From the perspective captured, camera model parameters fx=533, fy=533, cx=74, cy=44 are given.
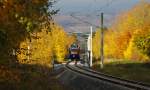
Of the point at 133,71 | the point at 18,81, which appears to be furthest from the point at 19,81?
the point at 133,71

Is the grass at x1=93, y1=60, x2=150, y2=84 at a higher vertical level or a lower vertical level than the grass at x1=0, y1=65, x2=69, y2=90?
lower

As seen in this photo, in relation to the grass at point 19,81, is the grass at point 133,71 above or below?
below

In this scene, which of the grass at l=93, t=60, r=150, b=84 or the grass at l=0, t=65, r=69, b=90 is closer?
the grass at l=0, t=65, r=69, b=90

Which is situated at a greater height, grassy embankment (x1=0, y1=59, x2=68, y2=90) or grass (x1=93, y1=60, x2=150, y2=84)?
grassy embankment (x1=0, y1=59, x2=68, y2=90)

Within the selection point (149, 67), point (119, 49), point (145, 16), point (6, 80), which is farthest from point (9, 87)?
point (119, 49)

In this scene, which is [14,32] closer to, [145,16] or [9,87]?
[9,87]

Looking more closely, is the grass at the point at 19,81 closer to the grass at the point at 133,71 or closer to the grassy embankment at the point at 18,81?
the grassy embankment at the point at 18,81

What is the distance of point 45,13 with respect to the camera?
68.2 feet

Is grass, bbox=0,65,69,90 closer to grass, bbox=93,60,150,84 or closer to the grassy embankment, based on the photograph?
the grassy embankment

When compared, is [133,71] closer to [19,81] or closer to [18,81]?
[19,81]

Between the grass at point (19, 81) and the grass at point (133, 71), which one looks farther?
the grass at point (133, 71)

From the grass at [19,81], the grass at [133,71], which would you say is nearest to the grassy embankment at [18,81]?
the grass at [19,81]

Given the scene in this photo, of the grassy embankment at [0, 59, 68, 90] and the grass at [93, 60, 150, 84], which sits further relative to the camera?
the grass at [93, 60, 150, 84]

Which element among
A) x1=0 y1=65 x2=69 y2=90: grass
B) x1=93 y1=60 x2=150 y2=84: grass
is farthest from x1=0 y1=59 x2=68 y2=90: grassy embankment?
x1=93 y1=60 x2=150 y2=84: grass
